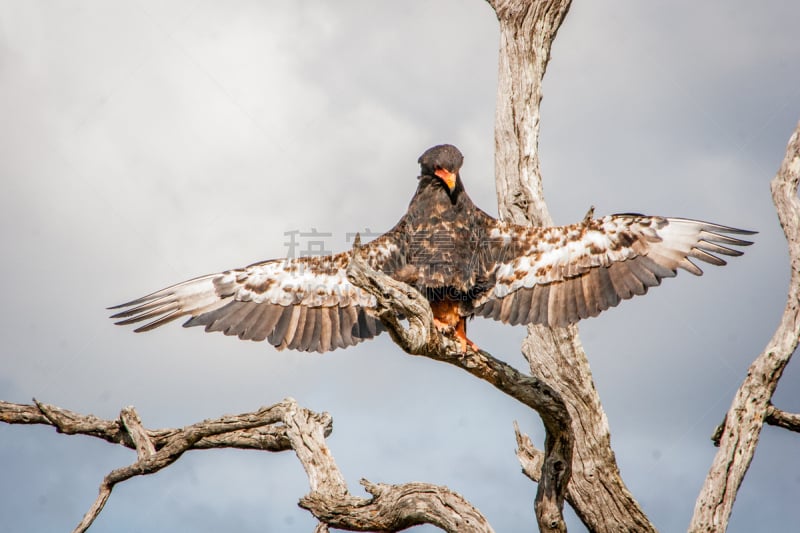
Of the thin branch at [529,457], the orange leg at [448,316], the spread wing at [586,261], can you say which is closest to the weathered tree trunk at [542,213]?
the thin branch at [529,457]

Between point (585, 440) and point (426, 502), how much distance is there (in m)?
2.52

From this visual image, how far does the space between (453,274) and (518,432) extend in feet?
5.83

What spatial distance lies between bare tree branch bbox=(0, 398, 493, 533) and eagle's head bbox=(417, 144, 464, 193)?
7.66ft

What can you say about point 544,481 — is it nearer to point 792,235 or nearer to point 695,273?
point 695,273

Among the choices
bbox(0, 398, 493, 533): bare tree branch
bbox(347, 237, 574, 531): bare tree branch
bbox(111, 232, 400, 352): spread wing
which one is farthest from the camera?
bbox(111, 232, 400, 352): spread wing

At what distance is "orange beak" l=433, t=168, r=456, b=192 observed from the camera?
23.9 feet

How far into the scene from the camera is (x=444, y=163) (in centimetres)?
A: 740

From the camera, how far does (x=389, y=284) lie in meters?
5.82

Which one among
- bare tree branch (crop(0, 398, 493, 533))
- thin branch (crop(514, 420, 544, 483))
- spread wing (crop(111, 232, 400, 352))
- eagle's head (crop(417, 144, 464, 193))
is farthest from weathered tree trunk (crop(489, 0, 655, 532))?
bare tree branch (crop(0, 398, 493, 533))

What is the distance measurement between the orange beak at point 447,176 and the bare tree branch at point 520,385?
1.42 m

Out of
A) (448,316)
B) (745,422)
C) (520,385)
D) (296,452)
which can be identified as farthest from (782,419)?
(296,452)

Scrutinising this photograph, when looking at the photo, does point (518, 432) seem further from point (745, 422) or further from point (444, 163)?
point (444, 163)

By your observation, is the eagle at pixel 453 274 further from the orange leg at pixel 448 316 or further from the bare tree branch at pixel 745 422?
the bare tree branch at pixel 745 422

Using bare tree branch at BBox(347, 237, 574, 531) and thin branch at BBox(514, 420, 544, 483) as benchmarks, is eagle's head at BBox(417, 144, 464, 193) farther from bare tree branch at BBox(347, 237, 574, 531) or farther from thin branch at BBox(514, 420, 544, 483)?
thin branch at BBox(514, 420, 544, 483)
